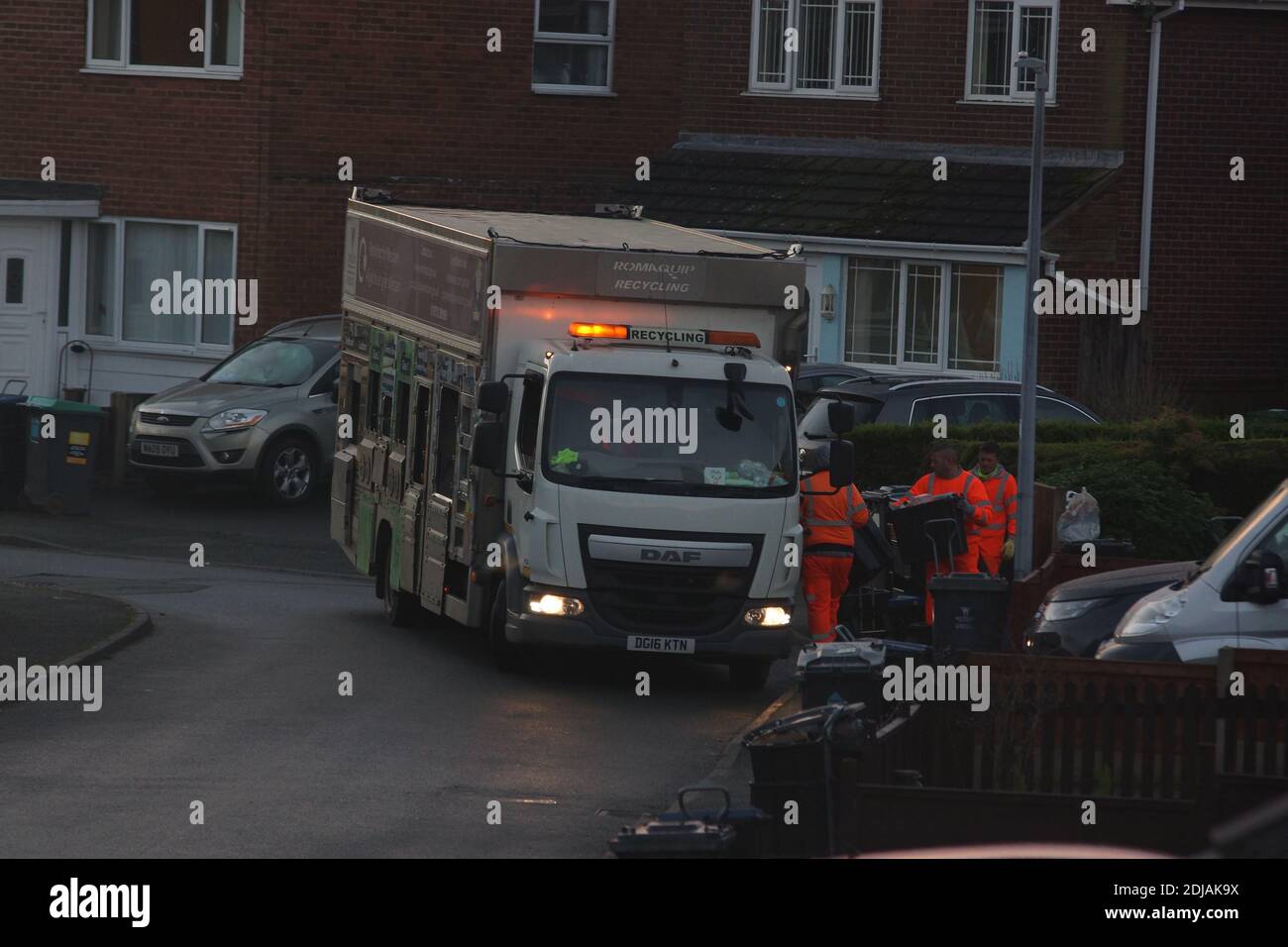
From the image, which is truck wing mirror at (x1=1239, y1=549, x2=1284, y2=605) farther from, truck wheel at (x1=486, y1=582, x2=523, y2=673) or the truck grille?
truck wheel at (x1=486, y1=582, x2=523, y2=673)

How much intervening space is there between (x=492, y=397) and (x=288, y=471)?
37.0 feet

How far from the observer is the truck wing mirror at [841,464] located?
1525 cm

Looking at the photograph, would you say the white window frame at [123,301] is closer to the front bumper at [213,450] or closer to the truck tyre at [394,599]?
the front bumper at [213,450]

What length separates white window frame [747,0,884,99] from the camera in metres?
28.7

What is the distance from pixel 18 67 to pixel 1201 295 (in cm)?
1642

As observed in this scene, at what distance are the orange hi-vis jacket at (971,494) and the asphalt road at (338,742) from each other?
188 centimetres

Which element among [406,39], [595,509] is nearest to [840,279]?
[406,39]

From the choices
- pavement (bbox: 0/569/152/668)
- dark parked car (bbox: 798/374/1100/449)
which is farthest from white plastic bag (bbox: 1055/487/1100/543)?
pavement (bbox: 0/569/152/668)

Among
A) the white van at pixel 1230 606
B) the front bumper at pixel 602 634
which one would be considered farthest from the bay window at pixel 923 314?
the white van at pixel 1230 606

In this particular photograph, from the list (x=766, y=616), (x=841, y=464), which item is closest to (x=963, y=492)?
(x=841, y=464)

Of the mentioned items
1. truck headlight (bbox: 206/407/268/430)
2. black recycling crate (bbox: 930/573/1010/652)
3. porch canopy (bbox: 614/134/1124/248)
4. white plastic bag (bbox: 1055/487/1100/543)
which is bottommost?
black recycling crate (bbox: 930/573/1010/652)

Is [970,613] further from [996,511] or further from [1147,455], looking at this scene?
[1147,455]

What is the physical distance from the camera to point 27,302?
29156 mm

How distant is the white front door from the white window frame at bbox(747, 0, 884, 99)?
9934mm
